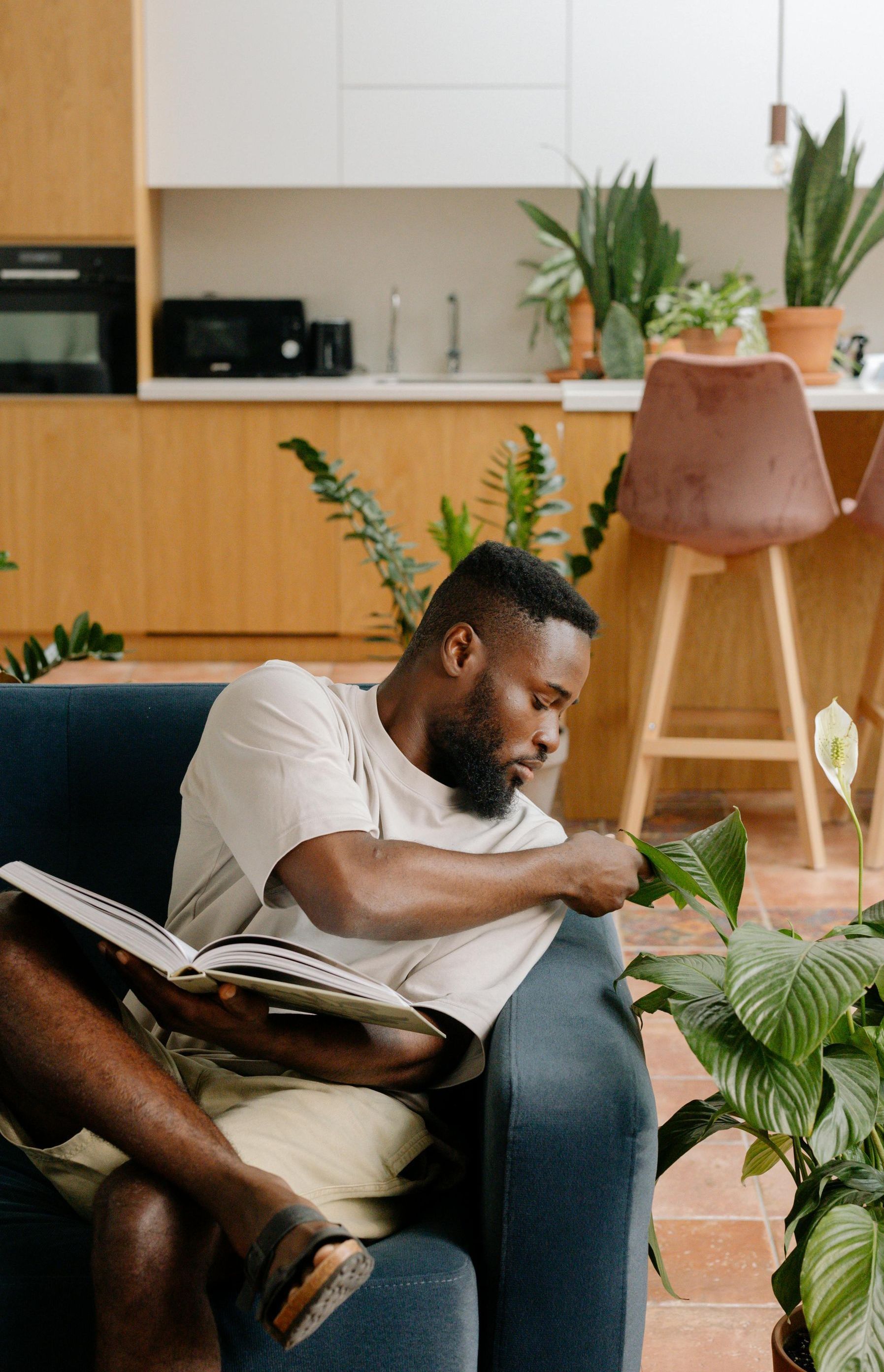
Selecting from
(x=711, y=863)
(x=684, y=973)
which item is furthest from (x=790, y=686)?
(x=684, y=973)

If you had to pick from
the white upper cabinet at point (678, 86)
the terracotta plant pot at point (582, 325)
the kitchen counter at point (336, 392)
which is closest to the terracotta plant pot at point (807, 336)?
the kitchen counter at point (336, 392)

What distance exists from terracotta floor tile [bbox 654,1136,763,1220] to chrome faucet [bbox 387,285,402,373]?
3.63 metres

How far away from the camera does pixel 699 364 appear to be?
279 cm

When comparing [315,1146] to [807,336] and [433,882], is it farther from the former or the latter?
[807,336]

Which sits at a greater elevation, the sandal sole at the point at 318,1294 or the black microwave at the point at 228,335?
the black microwave at the point at 228,335

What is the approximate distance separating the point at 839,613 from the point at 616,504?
0.72 meters

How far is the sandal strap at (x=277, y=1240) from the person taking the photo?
0.95 meters

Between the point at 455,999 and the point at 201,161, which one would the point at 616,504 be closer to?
the point at 455,999

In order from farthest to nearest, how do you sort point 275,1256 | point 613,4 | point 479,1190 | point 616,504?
1. point 613,4
2. point 616,504
3. point 479,1190
4. point 275,1256

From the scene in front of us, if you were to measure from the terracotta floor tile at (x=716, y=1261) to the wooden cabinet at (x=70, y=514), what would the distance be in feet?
10.8

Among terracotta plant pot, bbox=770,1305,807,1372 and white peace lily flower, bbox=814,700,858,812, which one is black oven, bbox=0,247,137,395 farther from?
terracotta plant pot, bbox=770,1305,807,1372

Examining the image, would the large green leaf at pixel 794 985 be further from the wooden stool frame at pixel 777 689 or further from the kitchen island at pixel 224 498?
the kitchen island at pixel 224 498

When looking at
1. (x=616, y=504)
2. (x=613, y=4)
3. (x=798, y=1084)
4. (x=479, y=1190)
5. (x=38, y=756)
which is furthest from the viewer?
(x=613, y=4)

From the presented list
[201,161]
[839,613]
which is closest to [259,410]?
[201,161]
